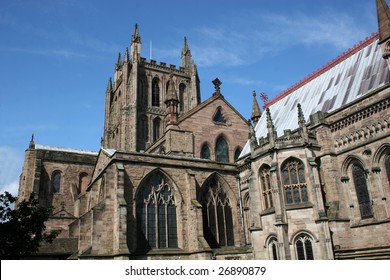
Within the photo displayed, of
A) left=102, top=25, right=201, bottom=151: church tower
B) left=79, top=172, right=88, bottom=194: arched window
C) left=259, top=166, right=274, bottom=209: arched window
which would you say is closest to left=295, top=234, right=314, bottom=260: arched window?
left=259, top=166, right=274, bottom=209: arched window

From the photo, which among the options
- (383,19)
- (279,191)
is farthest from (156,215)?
(383,19)

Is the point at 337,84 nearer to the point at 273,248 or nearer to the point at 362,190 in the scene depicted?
the point at 362,190

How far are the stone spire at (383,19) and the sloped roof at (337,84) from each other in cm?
181

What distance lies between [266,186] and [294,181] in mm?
2103

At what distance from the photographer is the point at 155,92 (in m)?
55.7

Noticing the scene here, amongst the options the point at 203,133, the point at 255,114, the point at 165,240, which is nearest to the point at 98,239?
the point at 165,240

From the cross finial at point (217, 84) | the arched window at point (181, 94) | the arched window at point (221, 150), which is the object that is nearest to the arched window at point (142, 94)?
the arched window at point (181, 94)

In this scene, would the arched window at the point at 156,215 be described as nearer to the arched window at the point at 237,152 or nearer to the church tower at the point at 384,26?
the arched window at the point at 237,152

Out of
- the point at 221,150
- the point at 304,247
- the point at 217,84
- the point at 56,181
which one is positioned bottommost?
the point at 304,247

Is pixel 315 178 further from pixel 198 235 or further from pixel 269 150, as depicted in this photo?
pixel 198 235

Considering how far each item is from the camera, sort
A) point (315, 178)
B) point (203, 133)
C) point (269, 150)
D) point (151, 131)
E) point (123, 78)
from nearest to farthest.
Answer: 1. point (315, 178)
2. point (269, 150)
3. point (203, 133)
4. point (151, 131)
5. point (123, 78)

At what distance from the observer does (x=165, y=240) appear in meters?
22.8

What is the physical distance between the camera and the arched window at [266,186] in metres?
21.9
